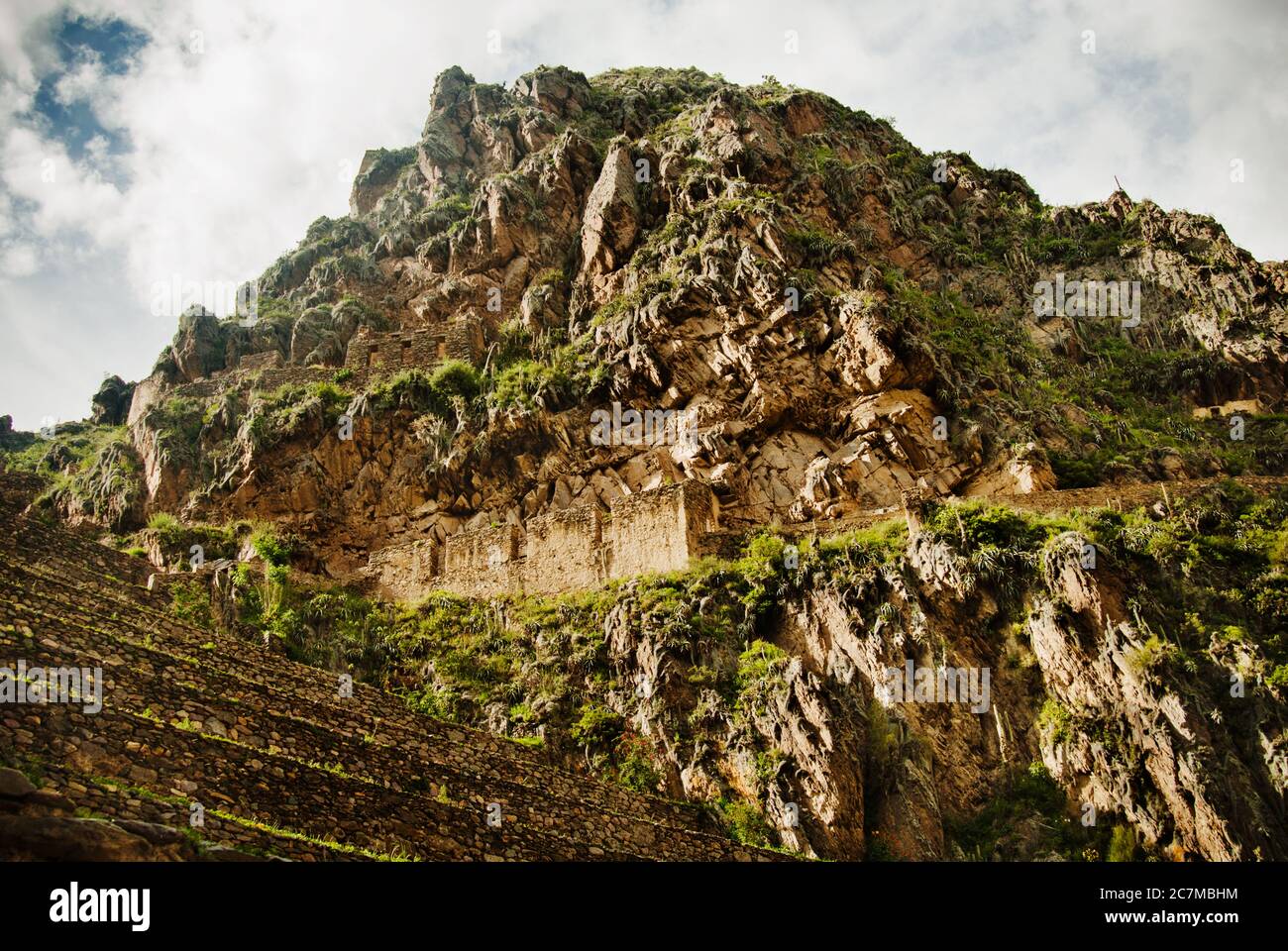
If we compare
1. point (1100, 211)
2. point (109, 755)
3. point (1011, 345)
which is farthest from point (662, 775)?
point (1100, 211)

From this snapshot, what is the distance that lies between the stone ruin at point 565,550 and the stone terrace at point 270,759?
915 centimetres

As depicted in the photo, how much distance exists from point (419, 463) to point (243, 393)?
10.1 meters

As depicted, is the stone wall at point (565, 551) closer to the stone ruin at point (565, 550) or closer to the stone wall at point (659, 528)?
the stone ruin at point (565, 550)

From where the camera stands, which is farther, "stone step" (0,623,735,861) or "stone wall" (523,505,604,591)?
"stone wall" (523,505,604,591)

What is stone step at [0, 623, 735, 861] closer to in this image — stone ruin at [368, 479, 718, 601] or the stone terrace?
the stone terrace

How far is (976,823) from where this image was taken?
20.2 meters

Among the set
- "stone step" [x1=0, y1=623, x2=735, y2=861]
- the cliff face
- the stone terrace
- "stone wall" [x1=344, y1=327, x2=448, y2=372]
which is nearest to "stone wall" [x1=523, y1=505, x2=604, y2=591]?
the cliff face

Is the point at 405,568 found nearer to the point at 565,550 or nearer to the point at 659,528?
the point at 565,550

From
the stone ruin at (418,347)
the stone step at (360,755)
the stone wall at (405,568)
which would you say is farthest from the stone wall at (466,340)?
the stone step at (360,755)

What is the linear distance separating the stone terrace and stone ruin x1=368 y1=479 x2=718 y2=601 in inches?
360

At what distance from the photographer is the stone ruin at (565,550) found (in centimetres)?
2795

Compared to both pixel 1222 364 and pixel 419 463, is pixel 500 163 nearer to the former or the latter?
pixel 419 463

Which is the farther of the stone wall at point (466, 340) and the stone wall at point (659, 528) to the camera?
the stone wall at point (466, 340)

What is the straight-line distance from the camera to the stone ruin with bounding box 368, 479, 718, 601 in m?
28.0
